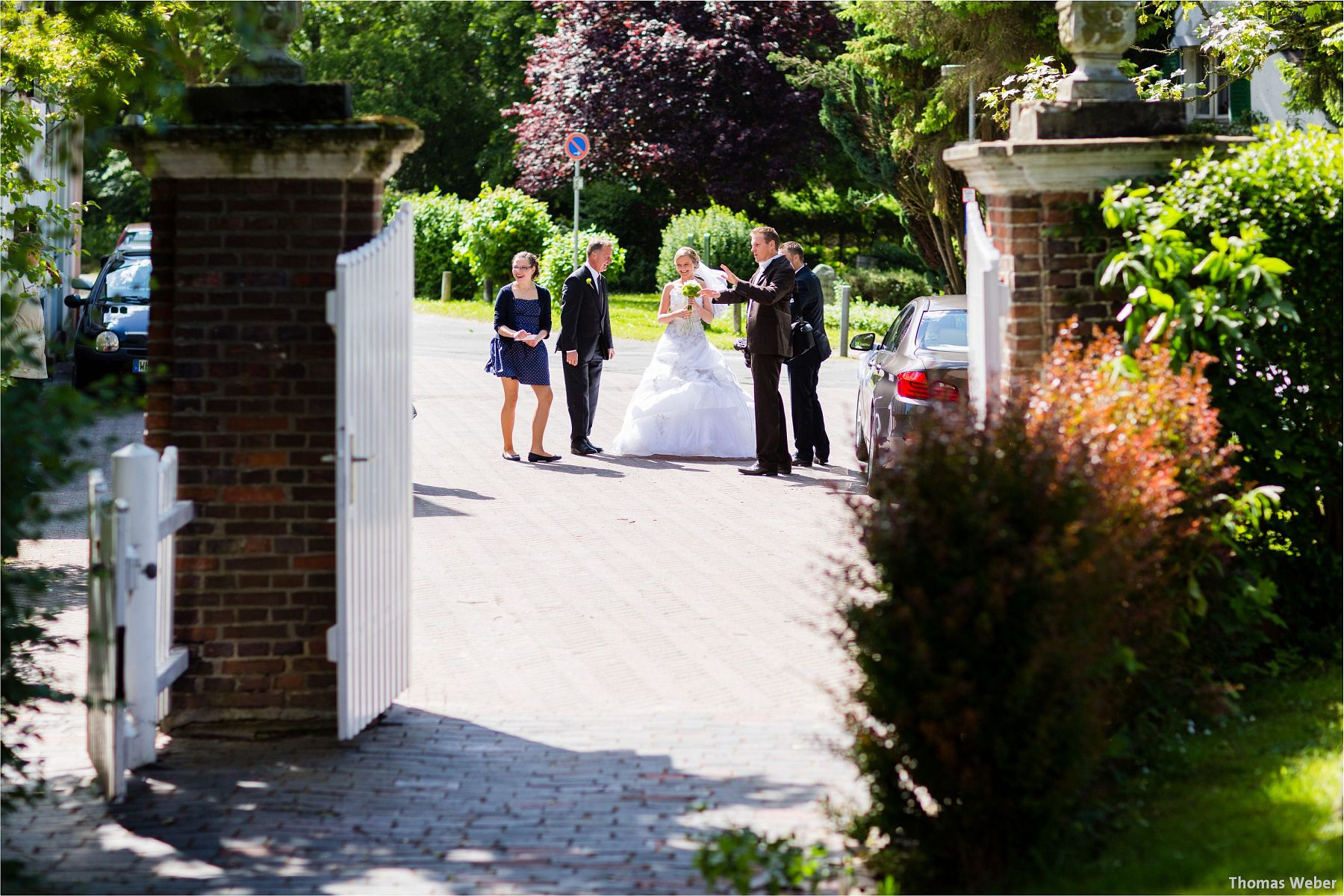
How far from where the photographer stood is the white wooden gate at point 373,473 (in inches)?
235

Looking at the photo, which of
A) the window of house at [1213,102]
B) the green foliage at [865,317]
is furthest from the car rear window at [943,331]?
the green foliage at [865,317]

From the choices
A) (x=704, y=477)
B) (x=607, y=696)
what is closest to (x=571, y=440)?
(x=704, y=477)

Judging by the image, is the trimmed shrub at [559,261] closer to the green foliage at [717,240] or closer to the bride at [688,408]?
the green foliage at [717,240]

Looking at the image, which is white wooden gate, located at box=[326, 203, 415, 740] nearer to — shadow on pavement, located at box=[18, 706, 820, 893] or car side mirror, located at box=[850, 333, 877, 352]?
shadow on pavement, located at box=[18, 706, 820, 893]

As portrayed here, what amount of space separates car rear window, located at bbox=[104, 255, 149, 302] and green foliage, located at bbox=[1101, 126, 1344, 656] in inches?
615

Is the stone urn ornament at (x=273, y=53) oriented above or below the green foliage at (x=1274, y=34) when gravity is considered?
below

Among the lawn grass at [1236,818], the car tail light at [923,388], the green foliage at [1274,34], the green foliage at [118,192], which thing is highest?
the green foliage at [118,192]

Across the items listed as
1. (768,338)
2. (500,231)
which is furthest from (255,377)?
(500,231)

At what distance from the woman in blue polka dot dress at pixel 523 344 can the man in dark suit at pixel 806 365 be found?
2.29 meters

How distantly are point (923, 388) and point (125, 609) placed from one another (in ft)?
23.3


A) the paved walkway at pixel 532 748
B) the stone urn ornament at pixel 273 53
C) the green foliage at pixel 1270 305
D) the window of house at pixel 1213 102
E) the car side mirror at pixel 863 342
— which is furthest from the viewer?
the window of house at pixel 1213 102

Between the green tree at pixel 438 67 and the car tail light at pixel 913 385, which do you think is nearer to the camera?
the car tail light at pixel 913 385

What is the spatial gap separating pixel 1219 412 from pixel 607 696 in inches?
117

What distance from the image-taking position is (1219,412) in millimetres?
6660
